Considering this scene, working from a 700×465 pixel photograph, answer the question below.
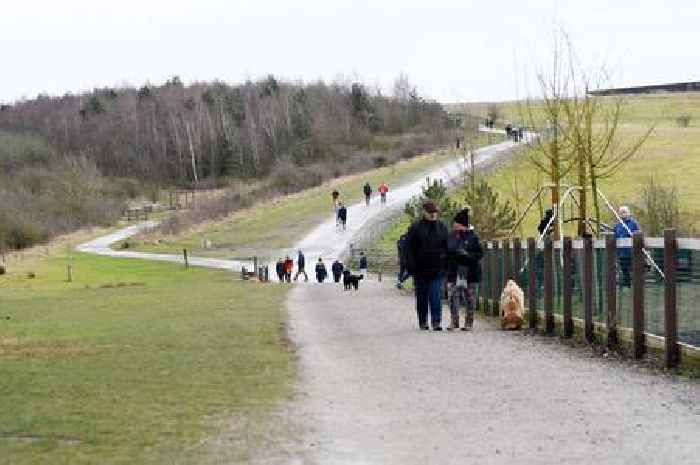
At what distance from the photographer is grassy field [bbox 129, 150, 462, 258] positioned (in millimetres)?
79250

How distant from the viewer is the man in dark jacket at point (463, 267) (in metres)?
19.1

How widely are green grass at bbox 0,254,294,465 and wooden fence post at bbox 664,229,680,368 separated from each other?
405cm

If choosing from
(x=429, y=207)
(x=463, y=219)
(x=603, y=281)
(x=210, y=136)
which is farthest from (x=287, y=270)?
(x=210, y=136)

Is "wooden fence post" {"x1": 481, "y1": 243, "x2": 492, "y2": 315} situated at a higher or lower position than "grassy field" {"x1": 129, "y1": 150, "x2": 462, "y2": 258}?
higher

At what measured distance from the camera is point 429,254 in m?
18.5

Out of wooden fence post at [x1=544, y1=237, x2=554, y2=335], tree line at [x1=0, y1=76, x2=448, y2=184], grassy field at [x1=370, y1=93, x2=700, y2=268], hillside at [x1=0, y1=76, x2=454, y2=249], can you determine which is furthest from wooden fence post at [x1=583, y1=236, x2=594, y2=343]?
tree line at [x1=0, y1=76, x2=448, y2=184]

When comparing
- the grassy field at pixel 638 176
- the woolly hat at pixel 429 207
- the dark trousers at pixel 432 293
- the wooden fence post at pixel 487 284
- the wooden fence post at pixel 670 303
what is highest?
the woolly hat at pixel 429 207

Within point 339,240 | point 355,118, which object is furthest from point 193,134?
point 339,240

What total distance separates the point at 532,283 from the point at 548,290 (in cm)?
108

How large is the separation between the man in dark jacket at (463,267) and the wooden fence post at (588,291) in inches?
114

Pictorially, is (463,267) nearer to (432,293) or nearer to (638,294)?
(432,293)

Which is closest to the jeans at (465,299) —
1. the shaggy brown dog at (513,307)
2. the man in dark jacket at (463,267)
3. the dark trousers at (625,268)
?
the man in dark jacket at (463,267)

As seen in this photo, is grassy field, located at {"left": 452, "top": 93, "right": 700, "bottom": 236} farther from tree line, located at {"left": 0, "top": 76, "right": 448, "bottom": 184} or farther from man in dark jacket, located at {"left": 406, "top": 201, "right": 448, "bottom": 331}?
tree line, located at {"left": 0, "top": 76, "right": 448, "bottom": 184}

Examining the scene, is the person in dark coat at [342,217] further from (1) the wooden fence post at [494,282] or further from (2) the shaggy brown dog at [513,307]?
(2) the shaggy brown dog at [513,307]
